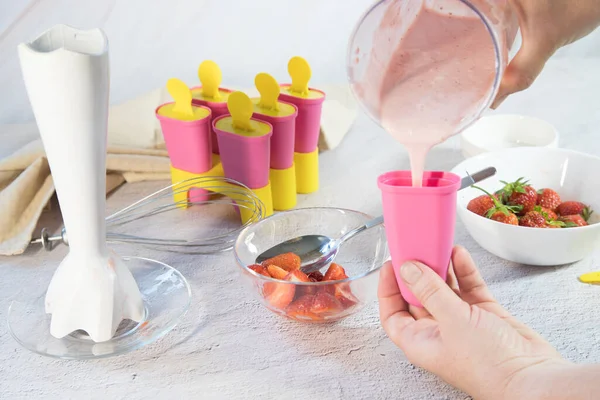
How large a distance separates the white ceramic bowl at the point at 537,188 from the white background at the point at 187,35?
0.78 meters

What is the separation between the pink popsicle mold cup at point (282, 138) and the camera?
2.79 ft

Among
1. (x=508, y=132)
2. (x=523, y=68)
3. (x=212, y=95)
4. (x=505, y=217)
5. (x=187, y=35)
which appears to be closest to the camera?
(x=523, y=68)

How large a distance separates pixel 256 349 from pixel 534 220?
338 mm

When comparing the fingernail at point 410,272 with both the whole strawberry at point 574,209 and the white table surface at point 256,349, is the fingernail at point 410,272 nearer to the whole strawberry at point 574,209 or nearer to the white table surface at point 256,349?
the white table surface at point 256,349

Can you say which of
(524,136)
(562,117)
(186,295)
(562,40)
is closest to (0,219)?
(186,295)

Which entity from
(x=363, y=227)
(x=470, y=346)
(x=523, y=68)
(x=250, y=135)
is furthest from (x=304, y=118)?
(x=470, y=346)

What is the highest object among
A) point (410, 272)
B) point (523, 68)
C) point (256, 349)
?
point (523, 68)

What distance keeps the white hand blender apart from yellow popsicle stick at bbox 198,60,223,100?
363mm

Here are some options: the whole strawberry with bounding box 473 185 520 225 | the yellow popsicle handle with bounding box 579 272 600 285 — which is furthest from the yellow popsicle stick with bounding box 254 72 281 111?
the yellow popsicle handle with bounding box 579 272 600 285

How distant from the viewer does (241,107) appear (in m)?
0.81

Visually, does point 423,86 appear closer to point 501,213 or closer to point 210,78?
point 501,213

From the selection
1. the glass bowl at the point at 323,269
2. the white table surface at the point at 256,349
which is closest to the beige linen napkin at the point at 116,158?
the white table surface at the point at 256,349

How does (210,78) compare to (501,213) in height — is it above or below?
above

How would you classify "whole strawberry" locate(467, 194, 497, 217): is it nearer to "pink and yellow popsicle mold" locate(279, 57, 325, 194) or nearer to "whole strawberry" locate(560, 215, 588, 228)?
"whole strawberry" locate(560, 215, 588, 228)
